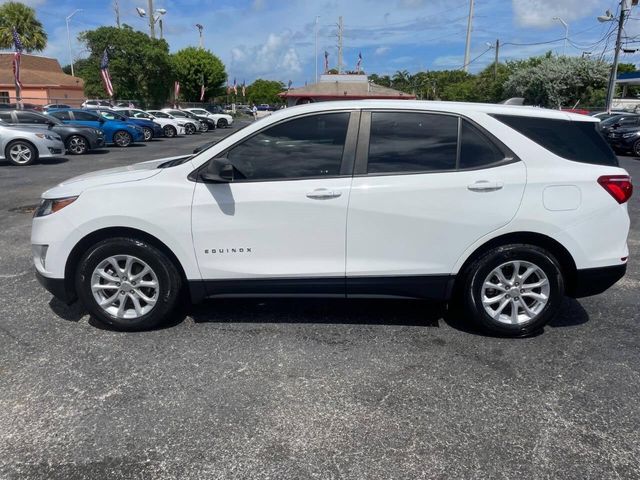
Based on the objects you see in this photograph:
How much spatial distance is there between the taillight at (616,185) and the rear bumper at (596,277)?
514 millimetres

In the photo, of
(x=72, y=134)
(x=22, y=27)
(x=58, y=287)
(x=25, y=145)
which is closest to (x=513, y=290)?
(x=58, y=287)

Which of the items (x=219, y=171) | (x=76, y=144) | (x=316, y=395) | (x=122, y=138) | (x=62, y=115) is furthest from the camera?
(x=122, y=138)

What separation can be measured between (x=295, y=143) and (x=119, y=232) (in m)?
1.45

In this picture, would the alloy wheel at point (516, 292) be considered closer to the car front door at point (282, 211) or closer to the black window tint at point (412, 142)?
the black window tint at point (412, 142)

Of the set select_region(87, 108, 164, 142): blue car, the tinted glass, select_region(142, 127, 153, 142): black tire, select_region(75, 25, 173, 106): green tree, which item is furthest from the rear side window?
select_region(75, 25, 173, 106): green tree

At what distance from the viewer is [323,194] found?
373 cm

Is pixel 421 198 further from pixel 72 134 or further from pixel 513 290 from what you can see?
pixel 72 134

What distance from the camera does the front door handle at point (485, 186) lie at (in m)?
3.74

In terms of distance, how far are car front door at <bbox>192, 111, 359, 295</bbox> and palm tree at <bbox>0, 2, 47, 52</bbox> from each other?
178ft

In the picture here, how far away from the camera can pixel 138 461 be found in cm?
262

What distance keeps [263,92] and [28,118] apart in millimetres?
111358

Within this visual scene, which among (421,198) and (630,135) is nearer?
(421,198)

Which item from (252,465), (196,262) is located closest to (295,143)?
(196,262)

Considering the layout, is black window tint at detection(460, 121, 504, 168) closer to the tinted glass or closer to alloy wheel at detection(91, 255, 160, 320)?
alloy wheel at detection(91, 255, 160, 320)
